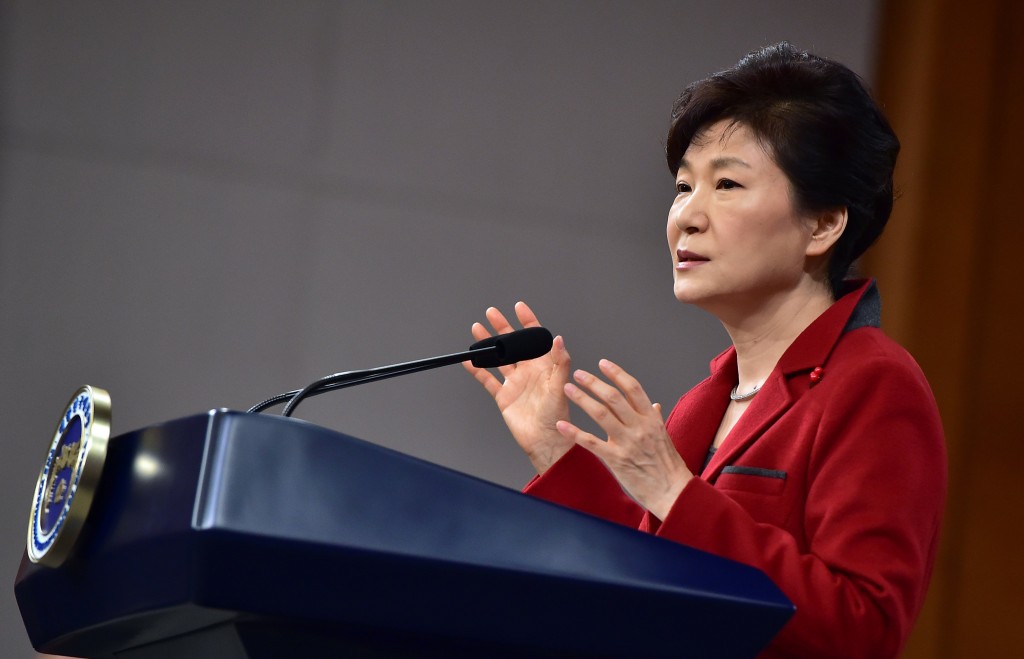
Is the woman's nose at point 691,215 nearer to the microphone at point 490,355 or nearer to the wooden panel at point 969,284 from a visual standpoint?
the microphone at point 490,355

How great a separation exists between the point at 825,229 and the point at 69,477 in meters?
1.02

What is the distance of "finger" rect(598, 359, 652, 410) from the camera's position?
3.22ft

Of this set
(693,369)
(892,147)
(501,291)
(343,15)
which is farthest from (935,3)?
(892,147)

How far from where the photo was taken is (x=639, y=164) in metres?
3.49

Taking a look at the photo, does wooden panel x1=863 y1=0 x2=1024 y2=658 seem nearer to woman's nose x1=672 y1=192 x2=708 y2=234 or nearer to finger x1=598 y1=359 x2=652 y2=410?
woman's nose x1=672 y1=192 x2=708 y2=234

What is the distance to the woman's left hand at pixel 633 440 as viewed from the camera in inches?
39.4

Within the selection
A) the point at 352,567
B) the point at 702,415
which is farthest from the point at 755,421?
the point at 352,567

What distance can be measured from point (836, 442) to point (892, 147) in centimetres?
51

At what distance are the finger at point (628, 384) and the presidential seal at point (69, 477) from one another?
424mm

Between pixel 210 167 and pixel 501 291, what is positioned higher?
pixel 210 167

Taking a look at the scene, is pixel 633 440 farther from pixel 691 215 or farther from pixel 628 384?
pixel 691 215

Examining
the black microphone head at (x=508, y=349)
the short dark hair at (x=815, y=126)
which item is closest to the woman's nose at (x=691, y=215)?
the short dark hair at (x=815, y=126)

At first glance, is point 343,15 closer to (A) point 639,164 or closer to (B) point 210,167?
(B) point 210,167

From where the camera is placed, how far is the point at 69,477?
0.85 metres
